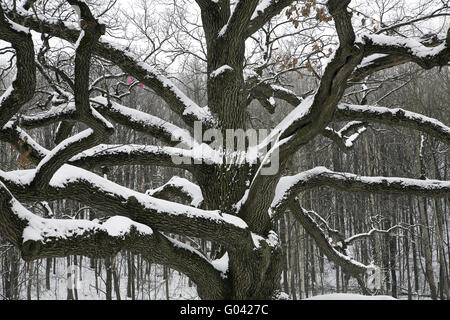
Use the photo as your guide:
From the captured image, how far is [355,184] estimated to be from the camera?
561 cm

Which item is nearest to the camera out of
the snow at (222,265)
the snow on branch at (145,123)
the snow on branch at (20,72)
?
the snow on branch at (20,72)

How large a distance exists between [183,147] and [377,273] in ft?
11.7

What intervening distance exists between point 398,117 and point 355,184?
3.35ft

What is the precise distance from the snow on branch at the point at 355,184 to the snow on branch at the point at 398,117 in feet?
2.08

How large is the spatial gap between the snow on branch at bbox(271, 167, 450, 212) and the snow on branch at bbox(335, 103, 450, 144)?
0.63 metres

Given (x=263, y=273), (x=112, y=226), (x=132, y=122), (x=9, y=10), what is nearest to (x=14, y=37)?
(x=9, y=10)

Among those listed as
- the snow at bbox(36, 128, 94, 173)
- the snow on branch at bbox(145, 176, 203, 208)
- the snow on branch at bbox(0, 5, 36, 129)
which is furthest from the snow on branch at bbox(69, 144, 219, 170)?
the snow on branch at bbox(0, 5, 36, 129)

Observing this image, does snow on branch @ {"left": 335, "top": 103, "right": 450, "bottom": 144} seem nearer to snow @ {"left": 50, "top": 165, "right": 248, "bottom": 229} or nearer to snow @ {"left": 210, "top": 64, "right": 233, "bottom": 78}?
snow @ {"left": 210, "top": 64, "right": 233, "bottom": 78}

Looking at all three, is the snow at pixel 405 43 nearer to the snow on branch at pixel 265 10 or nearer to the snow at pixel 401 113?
the snow at pixel 401 113

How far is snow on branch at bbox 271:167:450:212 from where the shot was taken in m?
5.45

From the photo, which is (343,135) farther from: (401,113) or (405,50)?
(405,50)

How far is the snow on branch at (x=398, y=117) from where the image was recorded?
5414mm

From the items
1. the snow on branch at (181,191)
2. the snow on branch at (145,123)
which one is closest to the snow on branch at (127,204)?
the snow on branch at (145,123)
